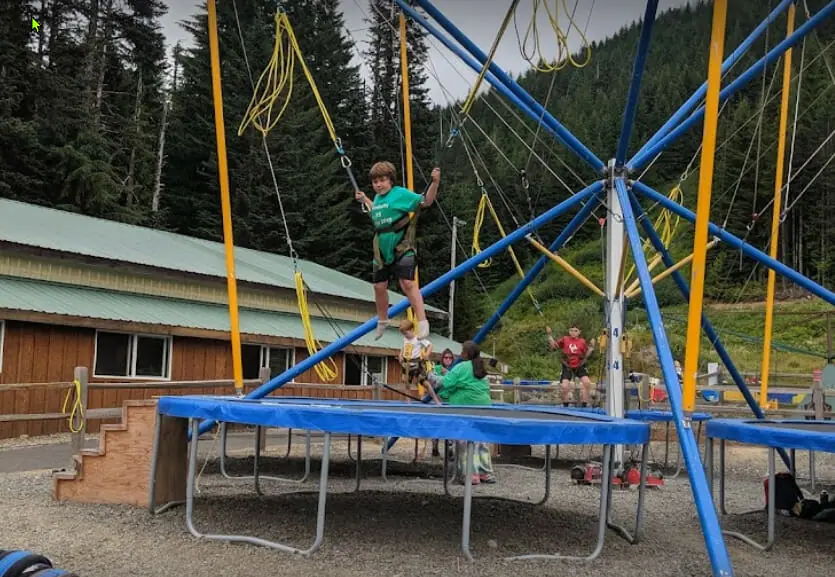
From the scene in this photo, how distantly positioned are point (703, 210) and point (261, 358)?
45.9 ft

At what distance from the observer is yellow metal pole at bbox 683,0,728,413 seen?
5527 mm

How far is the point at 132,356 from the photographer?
15.2 metres

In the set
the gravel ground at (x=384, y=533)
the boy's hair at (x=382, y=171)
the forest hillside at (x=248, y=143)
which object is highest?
the forest hillside at (x=248, y=143)

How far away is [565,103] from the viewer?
77.2 m

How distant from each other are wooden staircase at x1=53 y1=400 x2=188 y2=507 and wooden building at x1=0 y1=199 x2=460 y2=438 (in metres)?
→ 3.71

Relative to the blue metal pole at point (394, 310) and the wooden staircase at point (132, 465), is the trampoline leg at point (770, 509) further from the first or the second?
the wooden staircase at point (132, 465)

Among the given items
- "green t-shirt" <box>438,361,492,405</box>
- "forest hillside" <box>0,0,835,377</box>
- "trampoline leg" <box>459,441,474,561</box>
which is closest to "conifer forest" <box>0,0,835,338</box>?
"forest hillside" <box>0,0,835,377</box>

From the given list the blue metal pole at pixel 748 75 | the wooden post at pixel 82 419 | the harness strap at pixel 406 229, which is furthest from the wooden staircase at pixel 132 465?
the blue metal pole at pixel 748 75

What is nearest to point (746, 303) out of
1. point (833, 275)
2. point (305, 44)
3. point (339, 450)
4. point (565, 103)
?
point (833, 275)

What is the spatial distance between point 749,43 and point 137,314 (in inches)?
430

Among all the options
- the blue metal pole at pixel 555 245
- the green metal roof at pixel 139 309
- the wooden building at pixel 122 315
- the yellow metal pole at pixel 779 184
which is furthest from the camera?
the green metal roof at pixel 139 309

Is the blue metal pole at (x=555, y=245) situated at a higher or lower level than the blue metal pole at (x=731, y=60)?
lower

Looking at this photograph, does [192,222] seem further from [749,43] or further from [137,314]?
[749,43]

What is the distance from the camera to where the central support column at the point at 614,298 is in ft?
27.7
